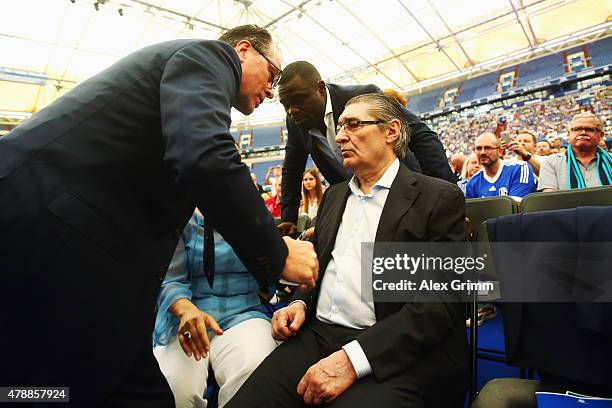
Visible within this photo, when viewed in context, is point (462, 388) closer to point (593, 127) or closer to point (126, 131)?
point (126, 131)

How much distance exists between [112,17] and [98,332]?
11202 mm

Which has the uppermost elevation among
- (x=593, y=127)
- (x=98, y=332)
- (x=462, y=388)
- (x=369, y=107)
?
(x=593, y=127)

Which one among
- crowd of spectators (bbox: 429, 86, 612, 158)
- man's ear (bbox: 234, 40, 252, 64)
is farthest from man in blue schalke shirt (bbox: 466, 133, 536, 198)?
crowd of spectators (bbox: 429, 86, 612, 158)

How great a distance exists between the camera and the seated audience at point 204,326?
4.25 feet

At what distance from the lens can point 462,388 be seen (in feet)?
3.56

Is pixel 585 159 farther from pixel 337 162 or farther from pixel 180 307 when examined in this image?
pixel 180 307

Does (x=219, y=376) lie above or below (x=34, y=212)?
below

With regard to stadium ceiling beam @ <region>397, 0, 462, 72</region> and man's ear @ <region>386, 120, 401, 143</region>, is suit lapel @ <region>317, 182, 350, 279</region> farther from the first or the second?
stadium ceiling beam @ <region>397, 0, 462, 72</region>

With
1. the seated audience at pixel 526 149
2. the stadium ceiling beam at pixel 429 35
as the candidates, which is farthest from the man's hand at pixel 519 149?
the stadium ceiling beam at pixel 429 35

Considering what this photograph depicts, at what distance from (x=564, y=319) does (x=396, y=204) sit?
0.63m

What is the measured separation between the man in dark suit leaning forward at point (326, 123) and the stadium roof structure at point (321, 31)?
8.22 meters

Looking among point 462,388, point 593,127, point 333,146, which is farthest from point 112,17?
point 462,388

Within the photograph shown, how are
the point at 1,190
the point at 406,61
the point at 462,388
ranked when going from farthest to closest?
the point at 406,61, the point at 462,388, the point at 1,190

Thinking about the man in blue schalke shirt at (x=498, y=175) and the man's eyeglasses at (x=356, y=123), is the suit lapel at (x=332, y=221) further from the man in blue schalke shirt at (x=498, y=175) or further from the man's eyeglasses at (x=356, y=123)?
the man in blue schalke shirt at (x=498, y=175)
